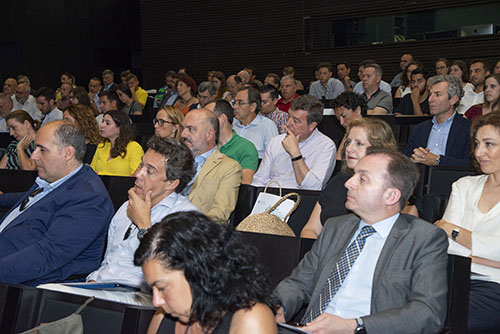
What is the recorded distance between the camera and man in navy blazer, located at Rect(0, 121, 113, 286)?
2.71 metres

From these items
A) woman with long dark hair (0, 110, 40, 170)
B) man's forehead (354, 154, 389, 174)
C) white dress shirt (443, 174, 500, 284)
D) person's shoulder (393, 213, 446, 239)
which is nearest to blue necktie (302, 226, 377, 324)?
person's shoulder (393, 213, 446, 239)

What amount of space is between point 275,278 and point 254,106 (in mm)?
3572

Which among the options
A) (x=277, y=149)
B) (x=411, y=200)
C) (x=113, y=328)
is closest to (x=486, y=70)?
(x=277, y=149)

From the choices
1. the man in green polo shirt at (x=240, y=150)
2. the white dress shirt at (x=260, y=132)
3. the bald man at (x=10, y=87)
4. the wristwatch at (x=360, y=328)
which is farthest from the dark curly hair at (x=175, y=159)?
the bald man at (x=10, y=87)

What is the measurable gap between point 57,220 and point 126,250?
37 cm

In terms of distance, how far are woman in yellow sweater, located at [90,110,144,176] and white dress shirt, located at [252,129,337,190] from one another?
108cm

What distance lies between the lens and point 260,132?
229 inches

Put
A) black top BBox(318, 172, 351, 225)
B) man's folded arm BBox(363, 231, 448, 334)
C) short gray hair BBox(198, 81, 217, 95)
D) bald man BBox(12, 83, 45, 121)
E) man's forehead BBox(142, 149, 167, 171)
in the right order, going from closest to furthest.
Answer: man's folded arm BBox(363, 231, 448, 334) < man's forehead BBox(142, 149, 167, 171) < black top BBox(318, 172, 351, 225) < short gray hair BBox(198, 81, 217, 95) < bald man BBox(12, 83, 45, 121)

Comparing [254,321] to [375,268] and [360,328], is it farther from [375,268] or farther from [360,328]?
[375,268]

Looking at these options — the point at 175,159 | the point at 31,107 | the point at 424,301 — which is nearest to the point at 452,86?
the point at 175,159

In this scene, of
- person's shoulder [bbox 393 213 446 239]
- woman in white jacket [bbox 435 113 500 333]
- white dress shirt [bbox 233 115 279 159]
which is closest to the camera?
person's shoulder [bbox 393 213 446 239]

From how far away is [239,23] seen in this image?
1383 cm

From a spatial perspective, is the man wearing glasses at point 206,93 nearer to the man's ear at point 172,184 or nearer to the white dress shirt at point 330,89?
the white dress shirt at point 330,89

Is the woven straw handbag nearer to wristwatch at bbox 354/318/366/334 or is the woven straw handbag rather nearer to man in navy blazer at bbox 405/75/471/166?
wristwatch at bbox 354/318/366/334
